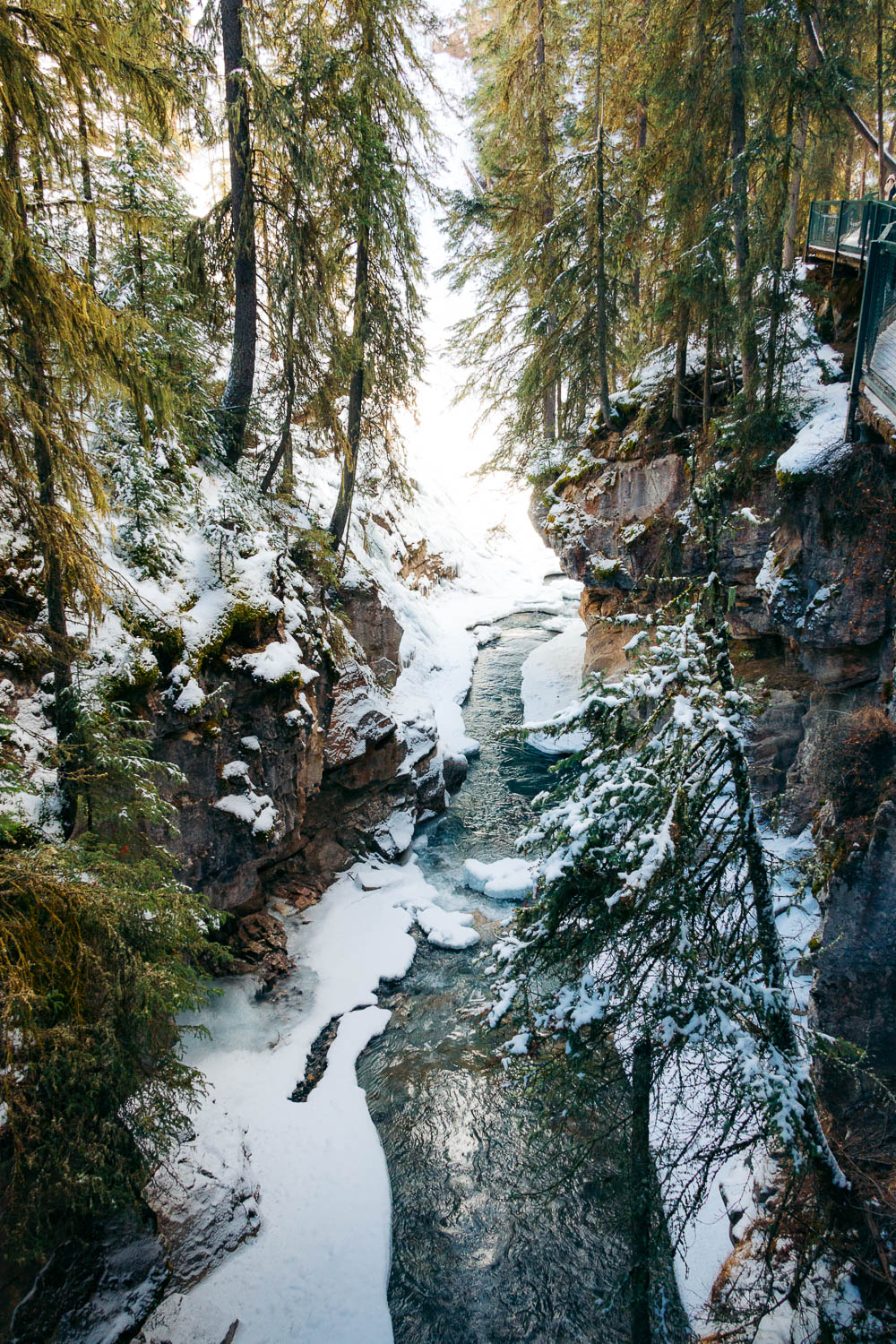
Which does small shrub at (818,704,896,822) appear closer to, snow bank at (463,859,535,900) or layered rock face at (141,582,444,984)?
snow bank at (463,859,535,900)

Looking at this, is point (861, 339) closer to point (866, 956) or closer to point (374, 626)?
point (866, 956)

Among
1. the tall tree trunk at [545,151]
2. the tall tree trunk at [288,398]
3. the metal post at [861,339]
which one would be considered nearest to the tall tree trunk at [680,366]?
the tall tree trunk at [545,151]

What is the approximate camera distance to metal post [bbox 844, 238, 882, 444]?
7285mm

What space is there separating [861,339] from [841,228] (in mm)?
4319

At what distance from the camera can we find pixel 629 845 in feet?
12.7

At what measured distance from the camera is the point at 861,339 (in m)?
7.89

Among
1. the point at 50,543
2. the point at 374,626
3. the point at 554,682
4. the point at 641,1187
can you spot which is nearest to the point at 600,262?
the point at 374,626

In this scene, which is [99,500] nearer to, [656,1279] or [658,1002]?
[658,1002]

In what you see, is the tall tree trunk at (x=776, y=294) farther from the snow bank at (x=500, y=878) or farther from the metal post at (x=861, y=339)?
the snow bank at (x=500, y=878)

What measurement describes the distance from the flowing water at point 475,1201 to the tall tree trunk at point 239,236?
30.3 ft

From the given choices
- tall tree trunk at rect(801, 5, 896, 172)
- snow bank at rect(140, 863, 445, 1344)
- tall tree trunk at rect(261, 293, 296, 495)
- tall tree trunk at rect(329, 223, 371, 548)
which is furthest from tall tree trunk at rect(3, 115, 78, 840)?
tall tree trunk at rect(801, 5, 896, 172)

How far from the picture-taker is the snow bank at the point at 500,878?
35.3 ft

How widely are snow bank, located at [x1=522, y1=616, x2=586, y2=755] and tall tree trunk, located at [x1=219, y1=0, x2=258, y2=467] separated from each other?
1017 centimetres

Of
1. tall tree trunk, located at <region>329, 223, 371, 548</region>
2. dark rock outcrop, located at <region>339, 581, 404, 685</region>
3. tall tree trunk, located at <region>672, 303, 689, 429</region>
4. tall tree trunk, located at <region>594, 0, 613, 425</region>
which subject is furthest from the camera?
dark rock outcrop, located at <region>339, 581, 404, 685</region>
